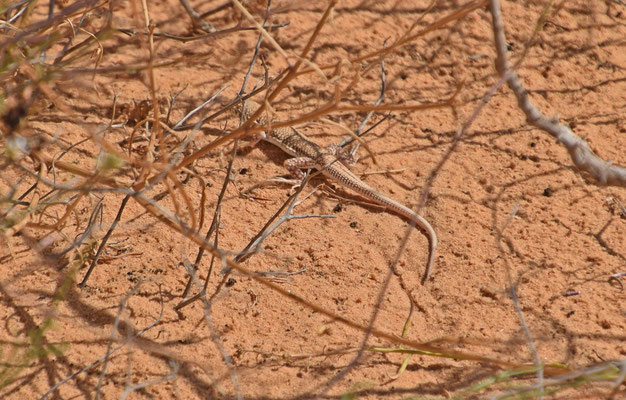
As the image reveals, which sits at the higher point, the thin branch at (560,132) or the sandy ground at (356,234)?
the thin branch at (560,132)

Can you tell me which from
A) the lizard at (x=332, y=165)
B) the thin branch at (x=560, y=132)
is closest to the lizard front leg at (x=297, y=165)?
the lizard at (x=332, y=165)

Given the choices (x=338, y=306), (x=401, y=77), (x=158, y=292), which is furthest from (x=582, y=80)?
(x=158, y=292)

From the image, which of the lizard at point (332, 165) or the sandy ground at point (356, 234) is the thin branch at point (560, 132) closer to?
the sandy ground at point (356, 234)

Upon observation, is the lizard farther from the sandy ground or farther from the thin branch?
the thin branch

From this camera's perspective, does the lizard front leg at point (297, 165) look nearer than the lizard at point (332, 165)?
No

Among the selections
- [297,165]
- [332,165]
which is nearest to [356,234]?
[332,165]

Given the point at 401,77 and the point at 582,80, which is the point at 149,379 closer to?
the point at 401,77

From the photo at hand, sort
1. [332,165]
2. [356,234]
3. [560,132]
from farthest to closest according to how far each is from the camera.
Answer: [560,132], [332,165], [356,234]

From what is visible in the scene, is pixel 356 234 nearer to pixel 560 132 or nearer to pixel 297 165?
pixel 297 165
